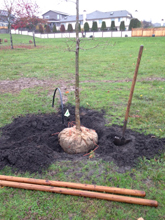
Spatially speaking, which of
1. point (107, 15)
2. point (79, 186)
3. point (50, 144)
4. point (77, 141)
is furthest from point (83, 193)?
point (107, 15)

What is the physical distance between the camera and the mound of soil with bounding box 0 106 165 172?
3033mm

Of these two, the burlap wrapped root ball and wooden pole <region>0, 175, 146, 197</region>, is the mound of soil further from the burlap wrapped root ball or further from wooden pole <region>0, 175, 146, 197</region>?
wooden pole <region>0, 175, 146, 197</region>

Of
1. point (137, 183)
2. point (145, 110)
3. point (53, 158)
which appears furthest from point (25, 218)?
point (145, 110)

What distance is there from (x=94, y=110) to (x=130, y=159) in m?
2.10

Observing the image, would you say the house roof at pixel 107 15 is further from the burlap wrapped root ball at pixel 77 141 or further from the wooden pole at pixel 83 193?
the wooden pole at pixel 83 193

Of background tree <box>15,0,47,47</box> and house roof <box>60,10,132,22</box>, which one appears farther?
house roof <box>60,10,132,22</box>

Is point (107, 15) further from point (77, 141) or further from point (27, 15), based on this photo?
point (77, 141)

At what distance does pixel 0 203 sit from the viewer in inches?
94.0

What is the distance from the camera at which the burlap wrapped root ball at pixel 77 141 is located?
333 centimetres

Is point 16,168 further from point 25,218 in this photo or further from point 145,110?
point 145,110

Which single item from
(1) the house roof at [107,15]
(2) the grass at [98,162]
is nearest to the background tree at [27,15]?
(2) the grass at [98,162]

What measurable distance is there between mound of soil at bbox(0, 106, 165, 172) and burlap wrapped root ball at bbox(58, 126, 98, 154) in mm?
117

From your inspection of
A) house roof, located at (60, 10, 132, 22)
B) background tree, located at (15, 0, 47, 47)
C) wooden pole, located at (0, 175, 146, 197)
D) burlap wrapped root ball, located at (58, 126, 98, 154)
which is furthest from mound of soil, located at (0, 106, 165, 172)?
house roof, located at (60, 10, 132, 22)

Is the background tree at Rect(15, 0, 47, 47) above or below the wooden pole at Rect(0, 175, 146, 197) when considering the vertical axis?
above
